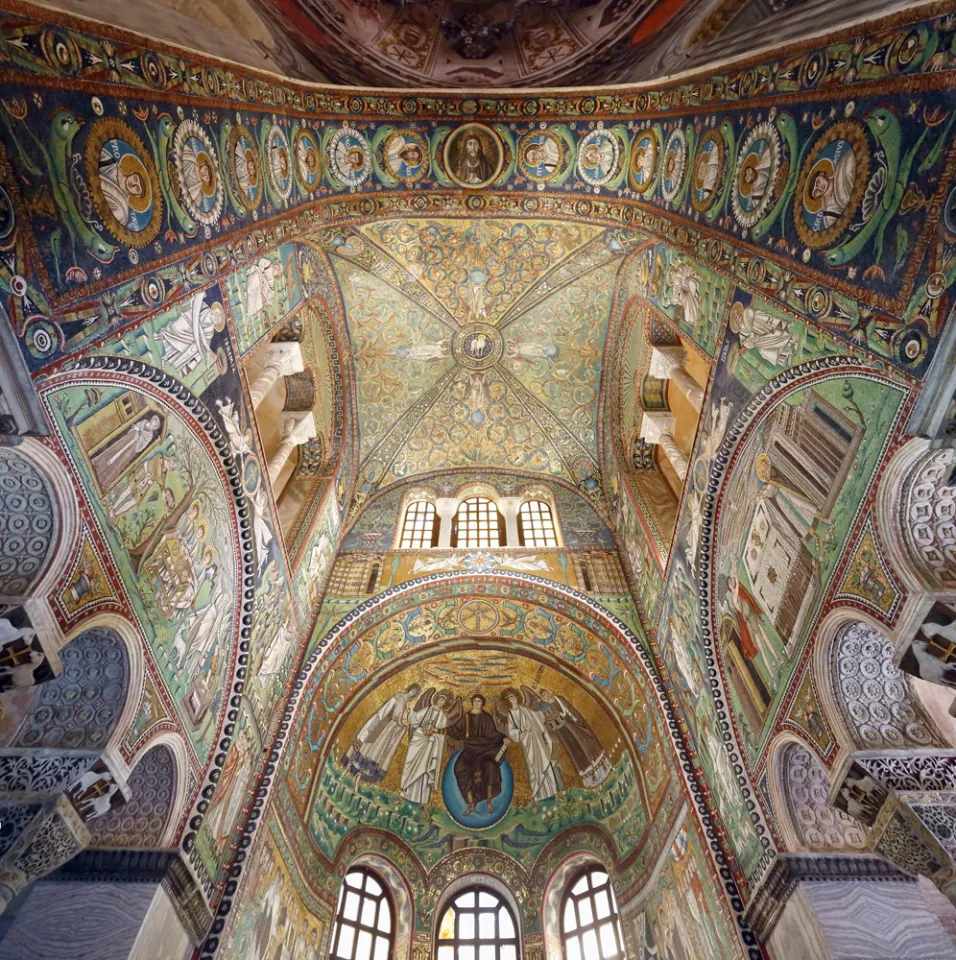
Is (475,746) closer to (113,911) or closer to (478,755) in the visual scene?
(478,755)

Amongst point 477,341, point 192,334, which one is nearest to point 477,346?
point 477,341

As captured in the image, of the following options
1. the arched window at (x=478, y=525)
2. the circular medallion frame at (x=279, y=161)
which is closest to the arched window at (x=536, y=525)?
the arched window at (x=478, y=525)

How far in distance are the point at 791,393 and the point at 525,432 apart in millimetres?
6889

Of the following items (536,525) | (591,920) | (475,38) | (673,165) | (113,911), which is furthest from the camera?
(536,525)

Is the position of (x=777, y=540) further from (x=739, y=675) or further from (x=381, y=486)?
(x=381, y=486)

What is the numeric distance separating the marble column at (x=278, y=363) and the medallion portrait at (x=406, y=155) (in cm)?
284

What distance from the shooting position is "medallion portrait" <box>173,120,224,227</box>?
4.95 meters

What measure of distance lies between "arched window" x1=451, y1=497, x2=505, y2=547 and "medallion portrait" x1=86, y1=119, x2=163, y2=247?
296 inches

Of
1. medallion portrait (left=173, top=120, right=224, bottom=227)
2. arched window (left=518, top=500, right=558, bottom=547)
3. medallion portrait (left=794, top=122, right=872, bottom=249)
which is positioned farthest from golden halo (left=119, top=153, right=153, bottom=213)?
arched window (left=518, top=500, right=558, bottom=547)

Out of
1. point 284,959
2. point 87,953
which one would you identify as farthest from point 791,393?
point 284,959

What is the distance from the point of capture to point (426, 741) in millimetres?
10133

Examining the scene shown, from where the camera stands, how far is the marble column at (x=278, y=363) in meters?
7.93

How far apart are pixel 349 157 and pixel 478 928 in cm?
1147

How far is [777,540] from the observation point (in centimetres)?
590
